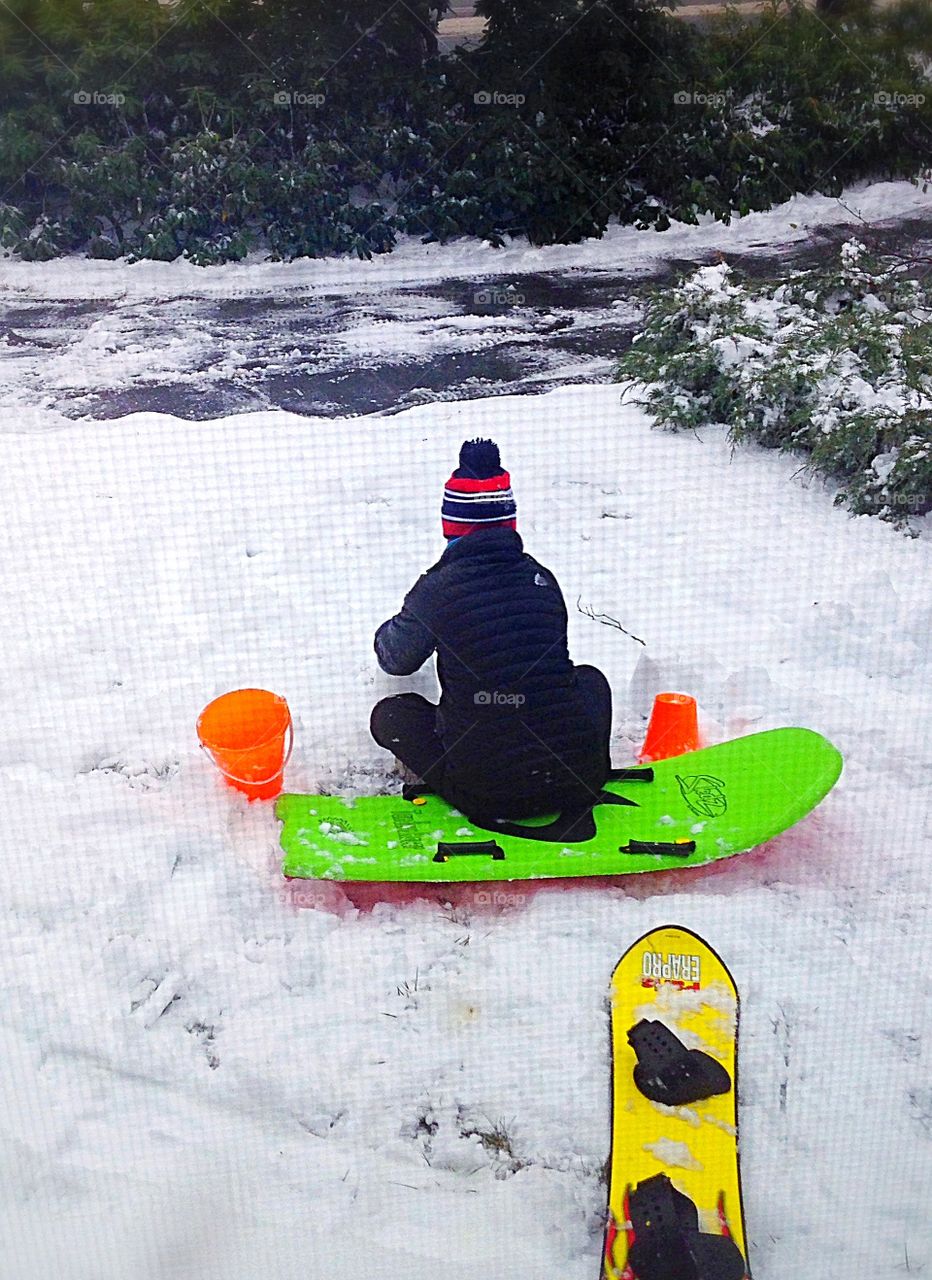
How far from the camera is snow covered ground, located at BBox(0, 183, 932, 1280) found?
144cm

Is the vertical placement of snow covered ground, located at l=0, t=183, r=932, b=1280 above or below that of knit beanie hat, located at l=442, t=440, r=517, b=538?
below

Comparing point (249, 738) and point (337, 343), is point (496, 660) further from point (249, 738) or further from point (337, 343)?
point (337, 343)

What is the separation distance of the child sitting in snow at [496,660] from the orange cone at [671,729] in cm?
38

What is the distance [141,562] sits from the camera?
10.0ft

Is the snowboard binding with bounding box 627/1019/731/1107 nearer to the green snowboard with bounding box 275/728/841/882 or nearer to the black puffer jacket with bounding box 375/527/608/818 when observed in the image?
the green snowboard with bounding box 275/728/841/882

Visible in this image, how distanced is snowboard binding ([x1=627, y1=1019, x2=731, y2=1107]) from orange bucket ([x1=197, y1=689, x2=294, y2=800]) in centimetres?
89

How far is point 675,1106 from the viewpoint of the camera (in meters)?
1.50

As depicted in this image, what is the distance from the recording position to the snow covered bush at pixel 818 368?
10.9 ft

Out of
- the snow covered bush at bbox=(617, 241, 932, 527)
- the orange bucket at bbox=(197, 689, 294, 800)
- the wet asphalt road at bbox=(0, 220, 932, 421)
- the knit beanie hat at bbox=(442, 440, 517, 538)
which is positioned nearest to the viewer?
the knit beanie hat at bbox=(442, 440, 517, 538)

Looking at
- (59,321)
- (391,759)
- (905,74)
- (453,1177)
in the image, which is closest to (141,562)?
(391,759)

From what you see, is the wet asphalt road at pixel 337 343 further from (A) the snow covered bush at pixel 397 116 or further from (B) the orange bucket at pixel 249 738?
(B) the orange bucket at pixel 249 738

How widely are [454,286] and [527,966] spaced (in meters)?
5.27

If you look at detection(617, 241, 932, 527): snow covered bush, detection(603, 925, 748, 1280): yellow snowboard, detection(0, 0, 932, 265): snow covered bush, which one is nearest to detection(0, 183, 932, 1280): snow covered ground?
detection(603, 925, 748, 1280): yellow snowboard

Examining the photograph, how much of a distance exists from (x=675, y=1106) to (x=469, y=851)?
0.54m
